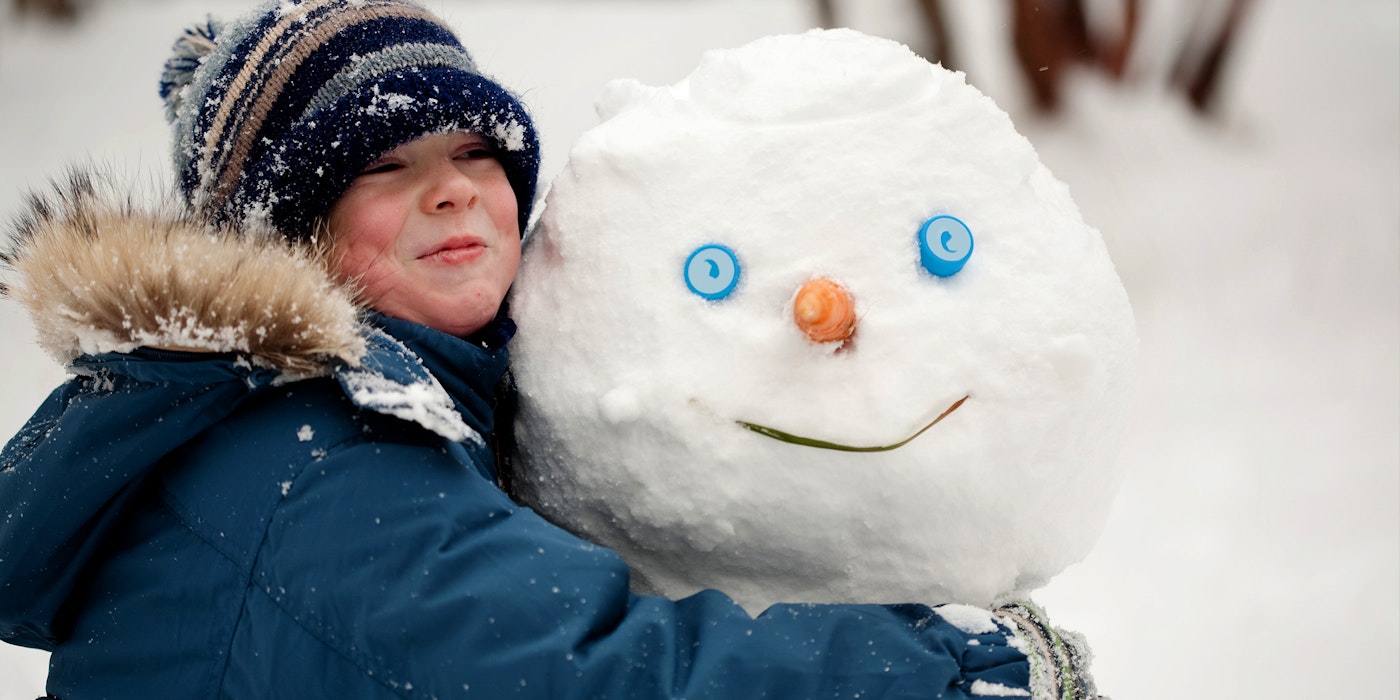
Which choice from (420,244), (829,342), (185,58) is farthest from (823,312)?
(185,58)

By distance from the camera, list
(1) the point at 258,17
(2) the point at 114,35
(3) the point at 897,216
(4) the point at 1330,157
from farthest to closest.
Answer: (2) the point at 114,35, (4) the point at 1330,157, (1) the point at 258,17, (3) the point at 897,216

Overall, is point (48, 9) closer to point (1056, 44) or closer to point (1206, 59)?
point (1056, 44)

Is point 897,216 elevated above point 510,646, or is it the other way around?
point 897,216

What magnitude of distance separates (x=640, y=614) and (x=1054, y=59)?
415 cm

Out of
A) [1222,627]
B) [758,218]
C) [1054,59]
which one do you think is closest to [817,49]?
[758,218]

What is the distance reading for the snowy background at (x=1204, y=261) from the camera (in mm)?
2465

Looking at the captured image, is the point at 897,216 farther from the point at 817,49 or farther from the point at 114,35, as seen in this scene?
the point at 114,35

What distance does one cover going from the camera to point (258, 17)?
1.24m

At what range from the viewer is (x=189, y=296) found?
98 centimetres

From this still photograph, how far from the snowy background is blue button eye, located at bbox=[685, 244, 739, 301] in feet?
1.49

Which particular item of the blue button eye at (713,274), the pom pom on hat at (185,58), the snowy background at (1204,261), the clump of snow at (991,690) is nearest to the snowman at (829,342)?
the blue button eye at (713,274)

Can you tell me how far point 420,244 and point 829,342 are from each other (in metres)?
0.45

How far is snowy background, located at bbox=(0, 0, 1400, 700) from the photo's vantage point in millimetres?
2465

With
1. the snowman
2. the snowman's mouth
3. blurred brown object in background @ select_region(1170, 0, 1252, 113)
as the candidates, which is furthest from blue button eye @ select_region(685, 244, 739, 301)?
blurred brown object in background @ select_region(1170, 0, 1252, 113)
